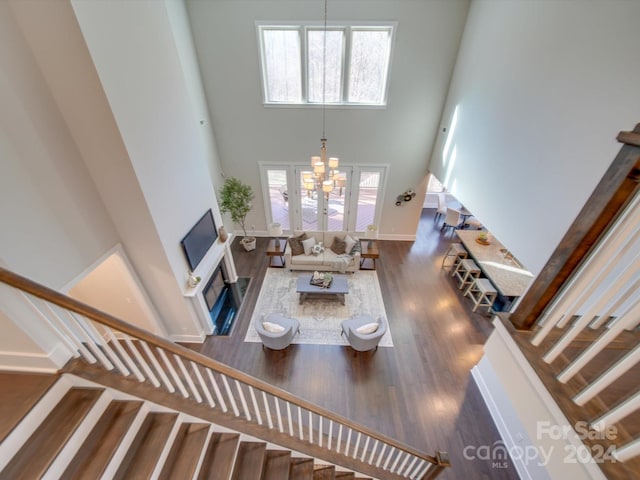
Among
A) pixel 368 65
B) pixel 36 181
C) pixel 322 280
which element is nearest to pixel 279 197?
pixel 322 280

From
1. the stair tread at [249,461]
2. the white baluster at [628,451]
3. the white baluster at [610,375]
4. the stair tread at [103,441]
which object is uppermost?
the white baluster at [610,375]

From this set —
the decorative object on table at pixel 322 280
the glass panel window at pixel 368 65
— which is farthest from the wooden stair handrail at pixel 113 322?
the glass panel window at pixel 368 65

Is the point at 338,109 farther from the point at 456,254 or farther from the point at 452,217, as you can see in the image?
the point at 452,217

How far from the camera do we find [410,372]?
161 inches

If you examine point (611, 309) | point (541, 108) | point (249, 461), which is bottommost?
point (249, 461)

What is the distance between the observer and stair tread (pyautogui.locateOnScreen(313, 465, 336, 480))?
2.60 meters

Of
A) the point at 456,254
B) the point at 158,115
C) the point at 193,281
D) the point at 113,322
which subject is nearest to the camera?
the point at 113,322

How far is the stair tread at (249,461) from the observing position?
7.07 feet

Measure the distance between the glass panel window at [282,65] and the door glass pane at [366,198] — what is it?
2.59 metres

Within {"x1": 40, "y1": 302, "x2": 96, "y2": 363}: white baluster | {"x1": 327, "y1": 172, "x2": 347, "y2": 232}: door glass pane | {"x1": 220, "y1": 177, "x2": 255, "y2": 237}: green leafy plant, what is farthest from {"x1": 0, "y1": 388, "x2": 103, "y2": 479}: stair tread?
{"x1": 327, "y1": 172, "x2": 347, "y2": 232}: door glass pane

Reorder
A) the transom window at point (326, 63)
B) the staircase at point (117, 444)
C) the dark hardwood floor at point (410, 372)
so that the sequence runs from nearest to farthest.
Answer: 1. the staircase at point (117, 444)
2. the dark hardwood floor at point (410, 372)
3. the transom window at point (326, 63)

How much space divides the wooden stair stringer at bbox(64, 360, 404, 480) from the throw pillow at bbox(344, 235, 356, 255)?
431cm

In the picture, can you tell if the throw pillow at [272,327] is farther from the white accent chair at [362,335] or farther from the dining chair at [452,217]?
the dining chair at [452,217]

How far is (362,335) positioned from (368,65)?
5560 mm
